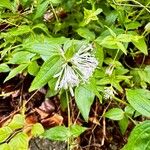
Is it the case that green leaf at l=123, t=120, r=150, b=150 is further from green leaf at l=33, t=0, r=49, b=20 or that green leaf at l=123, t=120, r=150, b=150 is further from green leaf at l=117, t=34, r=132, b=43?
green leaf at l=33, t=0, r=49, b=20

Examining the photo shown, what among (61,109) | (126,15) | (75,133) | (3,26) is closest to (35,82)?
(75,133)

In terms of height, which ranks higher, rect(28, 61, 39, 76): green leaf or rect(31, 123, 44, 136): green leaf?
rect(28, 61, 39, 76): green leaf

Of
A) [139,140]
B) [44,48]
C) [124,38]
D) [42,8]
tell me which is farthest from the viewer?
[42,8]

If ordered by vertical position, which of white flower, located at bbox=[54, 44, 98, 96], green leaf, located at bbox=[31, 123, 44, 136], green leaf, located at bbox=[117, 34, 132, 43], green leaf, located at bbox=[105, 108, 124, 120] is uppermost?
white flower, located at bbox=[54, 44, 98, 96]

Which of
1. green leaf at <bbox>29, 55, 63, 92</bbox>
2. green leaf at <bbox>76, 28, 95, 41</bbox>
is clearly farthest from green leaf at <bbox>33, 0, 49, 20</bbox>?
green leaf at <bbox>29, 55, 63, 92</bbox>

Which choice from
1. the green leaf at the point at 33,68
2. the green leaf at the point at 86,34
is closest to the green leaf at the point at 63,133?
the green leaf at the point at 33,68

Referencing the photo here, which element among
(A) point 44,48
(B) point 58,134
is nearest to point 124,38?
(A) point 44,48

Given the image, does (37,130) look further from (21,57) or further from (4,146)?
(21,57)
